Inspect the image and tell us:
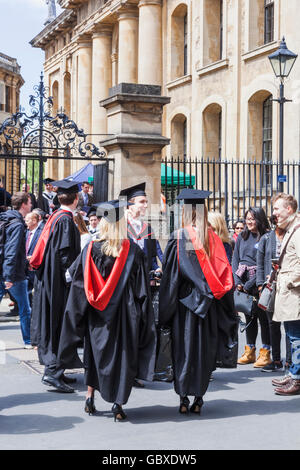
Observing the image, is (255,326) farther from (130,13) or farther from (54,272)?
(130,13)

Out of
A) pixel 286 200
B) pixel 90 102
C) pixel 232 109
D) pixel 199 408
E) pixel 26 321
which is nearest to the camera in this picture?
pixel 199 408

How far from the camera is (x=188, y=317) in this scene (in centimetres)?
627

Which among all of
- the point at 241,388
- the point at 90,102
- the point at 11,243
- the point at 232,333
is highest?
the point at 90,102

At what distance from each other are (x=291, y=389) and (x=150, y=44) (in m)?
23.4

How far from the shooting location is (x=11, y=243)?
9375 millimetres

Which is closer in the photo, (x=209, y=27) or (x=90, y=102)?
(x=209, y=27)

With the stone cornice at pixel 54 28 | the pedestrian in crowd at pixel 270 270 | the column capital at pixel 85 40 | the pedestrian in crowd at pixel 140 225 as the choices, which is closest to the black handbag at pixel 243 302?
the pedestrian in crowd at pixel 270 270

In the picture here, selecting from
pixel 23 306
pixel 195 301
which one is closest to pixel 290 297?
pixel 195 301

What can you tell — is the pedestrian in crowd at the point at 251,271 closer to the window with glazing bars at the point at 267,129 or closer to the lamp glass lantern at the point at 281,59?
the lamp glass lantern at the point at 281,59

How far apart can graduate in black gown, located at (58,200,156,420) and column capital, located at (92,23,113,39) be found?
3029cm

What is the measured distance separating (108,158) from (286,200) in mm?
5835
